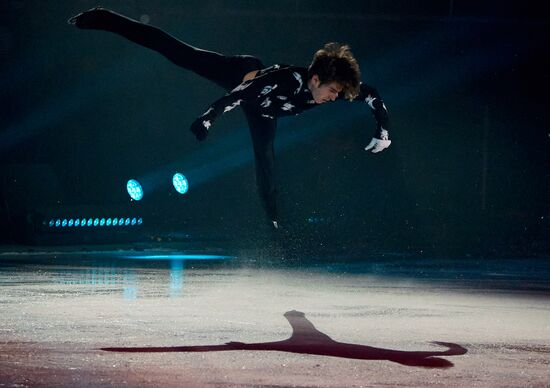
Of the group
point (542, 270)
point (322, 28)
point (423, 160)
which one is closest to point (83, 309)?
point (542, 270)

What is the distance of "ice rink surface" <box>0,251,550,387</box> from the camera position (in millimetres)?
5965

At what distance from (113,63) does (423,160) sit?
21.0ft

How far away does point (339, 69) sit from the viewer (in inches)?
301

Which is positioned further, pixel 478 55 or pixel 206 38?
pixel 478 55

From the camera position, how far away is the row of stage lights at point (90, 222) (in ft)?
51.8

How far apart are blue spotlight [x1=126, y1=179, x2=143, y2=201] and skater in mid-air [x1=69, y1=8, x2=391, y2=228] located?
25.6ft

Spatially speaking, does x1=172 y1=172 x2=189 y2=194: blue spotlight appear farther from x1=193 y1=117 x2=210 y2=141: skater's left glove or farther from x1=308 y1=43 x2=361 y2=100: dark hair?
x1=193 y1=117 x2=210 y2=141: skater's left glove

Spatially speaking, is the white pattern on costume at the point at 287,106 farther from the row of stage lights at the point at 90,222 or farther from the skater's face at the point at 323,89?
the row of stage lights at the point at 90,222

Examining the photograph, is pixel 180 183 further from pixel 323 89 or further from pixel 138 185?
pixel 323 89

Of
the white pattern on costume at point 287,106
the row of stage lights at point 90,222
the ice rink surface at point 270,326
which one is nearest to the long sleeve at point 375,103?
the white pattern on costume at point 287,106

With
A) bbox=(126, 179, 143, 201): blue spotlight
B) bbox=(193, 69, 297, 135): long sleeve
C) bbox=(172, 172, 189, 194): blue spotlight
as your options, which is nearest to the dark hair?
bbox=(193, 69, 297, 135): long sleeve

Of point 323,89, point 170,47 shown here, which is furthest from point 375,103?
point 170,47

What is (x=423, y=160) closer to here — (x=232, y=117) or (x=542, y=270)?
(x=232, y=117)

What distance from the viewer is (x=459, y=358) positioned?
21.7 feet
